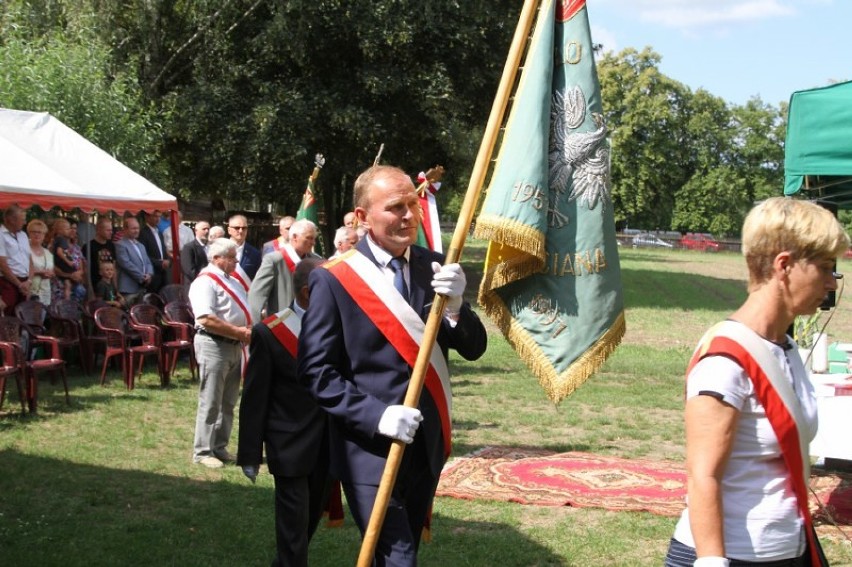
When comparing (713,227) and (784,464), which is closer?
(784,464)

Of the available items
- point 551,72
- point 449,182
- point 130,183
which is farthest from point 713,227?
point 551,72

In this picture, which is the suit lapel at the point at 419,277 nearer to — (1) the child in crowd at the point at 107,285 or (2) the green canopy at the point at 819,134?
(2) the green canopy at the point at 819,134

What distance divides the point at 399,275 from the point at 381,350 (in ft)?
1.08

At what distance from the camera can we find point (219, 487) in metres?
7.33

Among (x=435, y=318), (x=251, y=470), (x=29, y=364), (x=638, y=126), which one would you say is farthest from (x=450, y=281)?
(x=638, y=126)

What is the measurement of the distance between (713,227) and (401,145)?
212ft

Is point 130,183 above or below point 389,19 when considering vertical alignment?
below

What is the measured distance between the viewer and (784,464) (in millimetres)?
2625

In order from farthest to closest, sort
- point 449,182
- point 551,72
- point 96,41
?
point 449,182
point 96,41
point 551,72

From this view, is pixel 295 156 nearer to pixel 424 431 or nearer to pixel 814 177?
pixel 814 177

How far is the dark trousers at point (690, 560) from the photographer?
2631mm

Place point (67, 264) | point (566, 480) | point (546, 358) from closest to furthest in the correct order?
point (546, 358), point (566, 480), point (67, 264)

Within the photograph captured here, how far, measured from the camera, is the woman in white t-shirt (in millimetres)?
2545

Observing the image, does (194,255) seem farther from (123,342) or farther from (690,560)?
(690,560)
